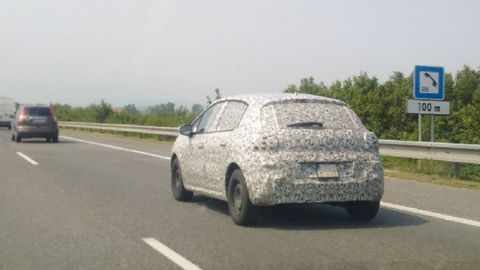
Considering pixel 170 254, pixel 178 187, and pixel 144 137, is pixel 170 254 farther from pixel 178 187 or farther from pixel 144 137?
pixel 144 137

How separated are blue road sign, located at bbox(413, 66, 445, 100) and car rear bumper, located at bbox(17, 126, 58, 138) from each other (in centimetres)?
1841

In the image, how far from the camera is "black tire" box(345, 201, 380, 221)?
8141 mm

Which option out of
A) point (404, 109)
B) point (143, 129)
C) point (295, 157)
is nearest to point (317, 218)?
point (295, 157)

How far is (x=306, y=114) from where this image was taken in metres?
8.08

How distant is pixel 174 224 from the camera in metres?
8.14

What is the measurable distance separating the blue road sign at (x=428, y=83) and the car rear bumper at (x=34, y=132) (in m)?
18.4

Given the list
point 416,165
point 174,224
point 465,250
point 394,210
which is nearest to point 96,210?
point 174,224

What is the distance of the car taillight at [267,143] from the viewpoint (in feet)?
24.9

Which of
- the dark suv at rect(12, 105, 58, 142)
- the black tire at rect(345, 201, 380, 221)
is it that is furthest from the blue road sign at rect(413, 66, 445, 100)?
the dark suv at rect(12, 105, 58, 142)

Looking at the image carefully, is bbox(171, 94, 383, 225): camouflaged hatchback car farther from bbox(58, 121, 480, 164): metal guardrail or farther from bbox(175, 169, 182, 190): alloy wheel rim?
bbox(58, 121, 480, 164): metal guardrail

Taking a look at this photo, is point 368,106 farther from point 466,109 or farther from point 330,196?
point 330,196

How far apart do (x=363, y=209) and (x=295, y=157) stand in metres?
1.27

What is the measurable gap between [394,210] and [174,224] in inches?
124

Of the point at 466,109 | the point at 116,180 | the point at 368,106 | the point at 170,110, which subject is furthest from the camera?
the point at 170,110
